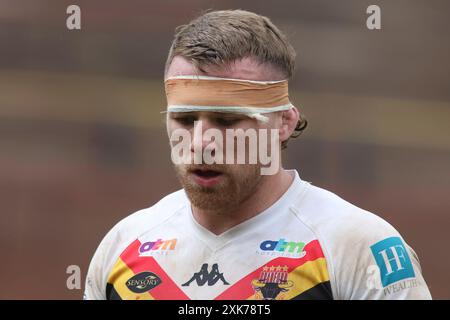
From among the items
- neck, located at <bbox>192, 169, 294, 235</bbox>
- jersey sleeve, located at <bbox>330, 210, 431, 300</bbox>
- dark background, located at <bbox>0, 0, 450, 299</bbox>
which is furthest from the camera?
dark background, located at <bbox>0, 0, 450, 299</bbox>

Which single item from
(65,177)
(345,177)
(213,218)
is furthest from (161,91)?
(213,218)

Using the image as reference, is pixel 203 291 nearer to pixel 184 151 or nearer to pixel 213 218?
pixel 213 218

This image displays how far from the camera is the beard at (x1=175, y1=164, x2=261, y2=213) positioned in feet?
8.74

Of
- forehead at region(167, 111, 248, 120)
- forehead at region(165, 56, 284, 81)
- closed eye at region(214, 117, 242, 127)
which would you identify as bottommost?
closed eye at region(214, 117, 242, 127)

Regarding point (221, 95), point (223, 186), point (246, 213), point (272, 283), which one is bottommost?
point (272, 283)

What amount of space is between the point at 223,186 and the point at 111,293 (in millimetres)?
532

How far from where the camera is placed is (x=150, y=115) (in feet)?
24.6

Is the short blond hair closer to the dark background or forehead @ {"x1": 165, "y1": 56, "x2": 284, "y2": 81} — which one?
forehead @ {"x1": 165, "y1": 56, "x2": 284, "y2": 81}

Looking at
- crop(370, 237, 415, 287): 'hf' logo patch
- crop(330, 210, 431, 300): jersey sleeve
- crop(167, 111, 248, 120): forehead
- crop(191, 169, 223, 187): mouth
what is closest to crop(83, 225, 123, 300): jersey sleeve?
crop(191, 169, 223, 187): mouth

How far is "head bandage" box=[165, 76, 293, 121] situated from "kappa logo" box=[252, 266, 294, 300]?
1.53ft

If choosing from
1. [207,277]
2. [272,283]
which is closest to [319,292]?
[272,283]

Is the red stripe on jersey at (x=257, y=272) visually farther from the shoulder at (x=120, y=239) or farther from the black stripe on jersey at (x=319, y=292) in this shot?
the shoulder at (x=120, y=239)

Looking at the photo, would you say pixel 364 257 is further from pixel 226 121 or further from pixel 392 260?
pixel 226 121

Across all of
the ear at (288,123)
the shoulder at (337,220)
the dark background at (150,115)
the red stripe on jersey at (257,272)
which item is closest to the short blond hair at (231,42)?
the ear at (288,123)
